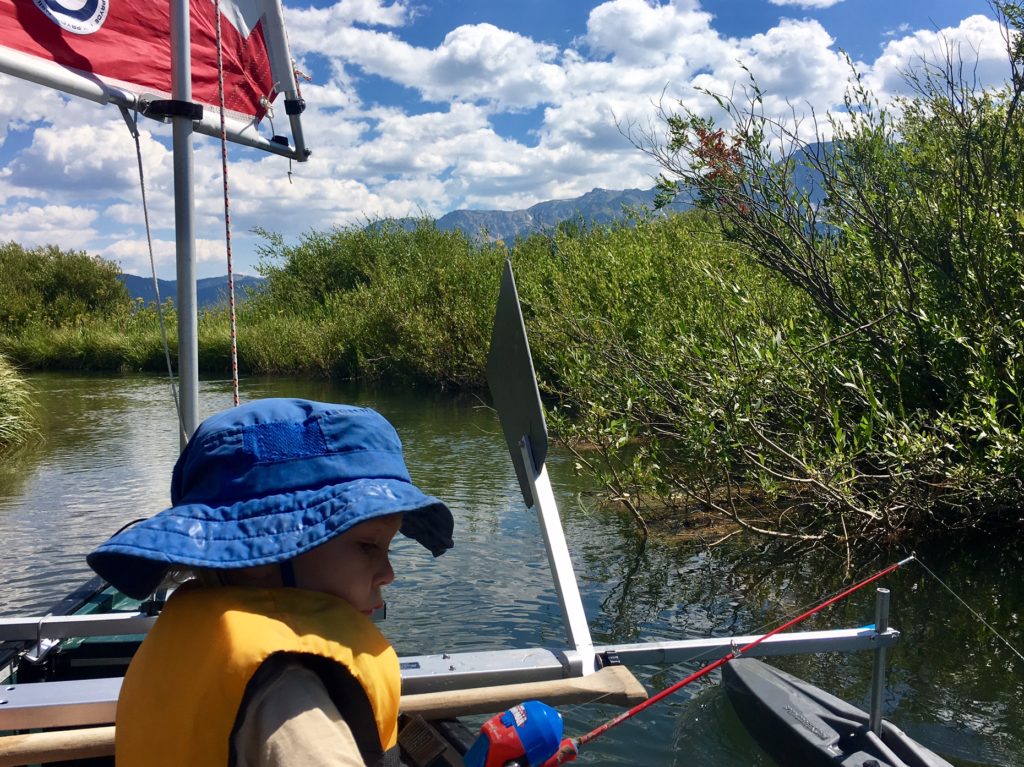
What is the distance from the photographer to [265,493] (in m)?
1.44

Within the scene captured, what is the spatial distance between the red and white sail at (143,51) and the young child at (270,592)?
9.55 feet

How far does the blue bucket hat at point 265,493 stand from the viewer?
137 centimetres

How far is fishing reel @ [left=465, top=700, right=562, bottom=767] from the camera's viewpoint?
5.37 ft

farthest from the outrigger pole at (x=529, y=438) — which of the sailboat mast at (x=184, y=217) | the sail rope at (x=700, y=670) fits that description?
the sailboat mast at (x=184, y=217)

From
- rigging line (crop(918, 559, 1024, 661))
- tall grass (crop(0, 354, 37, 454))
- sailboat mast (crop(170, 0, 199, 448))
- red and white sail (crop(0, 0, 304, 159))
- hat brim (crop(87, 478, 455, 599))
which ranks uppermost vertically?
red and white sail (crop(0, 0, 304, 159))

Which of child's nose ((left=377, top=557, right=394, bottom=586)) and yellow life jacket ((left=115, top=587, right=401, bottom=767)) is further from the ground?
child's nose ((left=377, top=557, right=394, bottom=586))

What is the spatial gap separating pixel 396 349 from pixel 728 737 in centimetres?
1722

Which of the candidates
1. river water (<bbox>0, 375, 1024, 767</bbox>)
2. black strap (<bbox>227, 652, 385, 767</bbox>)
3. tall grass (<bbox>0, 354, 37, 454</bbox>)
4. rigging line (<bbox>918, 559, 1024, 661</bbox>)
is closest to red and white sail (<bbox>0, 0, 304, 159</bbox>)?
black strap (<bbox>227, 652, 385, 767</bbox>)

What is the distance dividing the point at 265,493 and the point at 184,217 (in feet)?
9.72

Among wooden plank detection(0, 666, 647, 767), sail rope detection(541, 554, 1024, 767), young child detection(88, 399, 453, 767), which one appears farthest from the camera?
wooden plank detection(0, 666, 647, 767)

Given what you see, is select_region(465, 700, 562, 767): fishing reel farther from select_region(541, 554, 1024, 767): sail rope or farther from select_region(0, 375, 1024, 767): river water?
select_region(0, 375, 1024, 767): river water

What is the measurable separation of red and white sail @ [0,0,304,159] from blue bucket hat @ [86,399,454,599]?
2.87 meters

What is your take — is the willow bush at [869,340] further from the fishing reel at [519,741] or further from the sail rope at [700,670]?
the fishing reel at [519,741]

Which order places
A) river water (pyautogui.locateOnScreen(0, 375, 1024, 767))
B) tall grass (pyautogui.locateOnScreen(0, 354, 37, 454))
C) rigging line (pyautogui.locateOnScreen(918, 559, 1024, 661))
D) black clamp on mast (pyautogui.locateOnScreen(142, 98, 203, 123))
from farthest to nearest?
tall grass (pyautogui.locateOnScreen(0, 354, 37, 454)), rigging line (pyautogui.locateOnScreen(918, 559, 1024, 661)), river water (pyautogui.locateOnScreen(0, 375, 1024, 767)), black clamp on mast (pyautogui.locateOnScreen(142, 98, 203, 123))
